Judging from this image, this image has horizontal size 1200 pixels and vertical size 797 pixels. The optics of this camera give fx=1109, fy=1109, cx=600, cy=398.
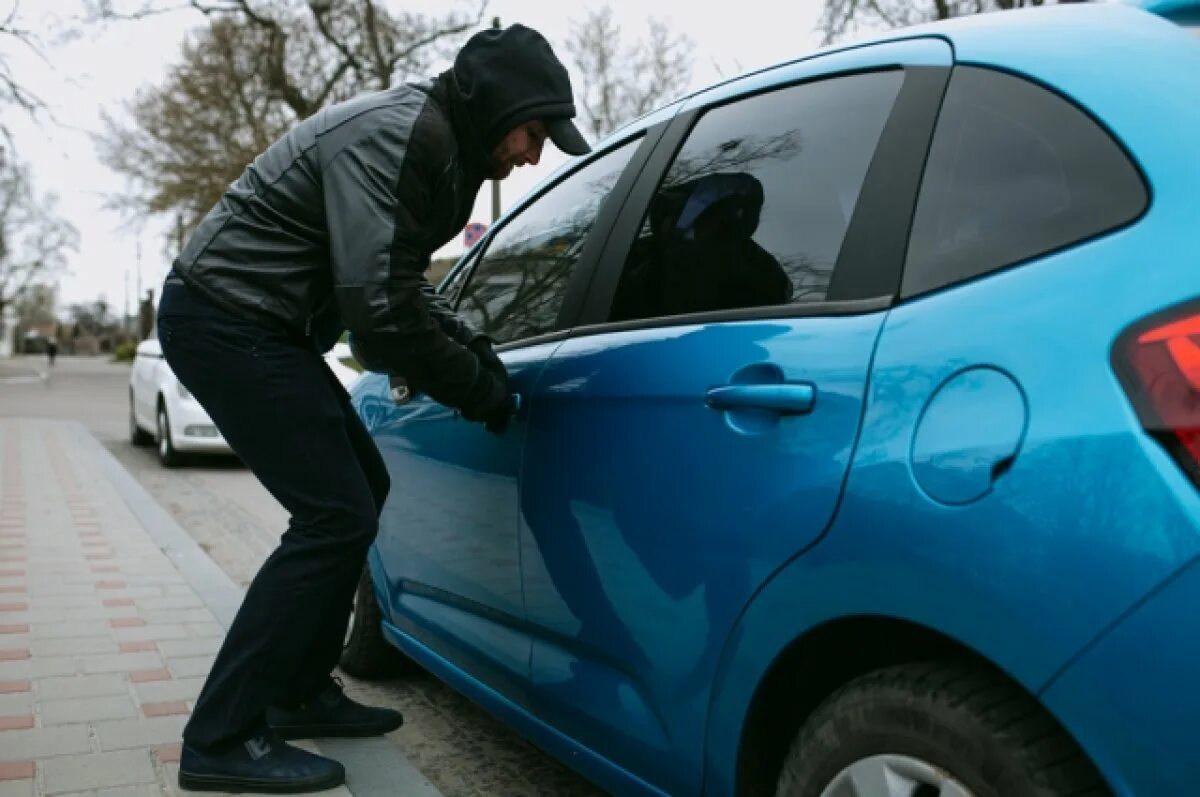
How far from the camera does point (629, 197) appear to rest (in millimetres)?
2461

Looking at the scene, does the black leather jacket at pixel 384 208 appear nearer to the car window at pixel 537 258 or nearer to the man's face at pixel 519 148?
the man's face at pixel 519 148

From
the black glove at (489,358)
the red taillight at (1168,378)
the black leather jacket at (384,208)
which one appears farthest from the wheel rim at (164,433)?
the red taillight at (1168,378)

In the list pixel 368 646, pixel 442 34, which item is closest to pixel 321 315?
pixel 368 646

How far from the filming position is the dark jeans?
2648mm

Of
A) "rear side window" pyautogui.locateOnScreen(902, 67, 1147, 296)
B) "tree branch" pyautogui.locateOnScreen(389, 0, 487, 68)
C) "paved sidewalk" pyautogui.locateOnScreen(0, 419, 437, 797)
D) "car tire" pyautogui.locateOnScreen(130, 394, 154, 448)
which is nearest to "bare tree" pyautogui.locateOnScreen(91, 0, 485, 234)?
"tree branch" pyautogui.locateOnScreen(389, 0, 487, 68)

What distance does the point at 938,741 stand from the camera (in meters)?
1.43

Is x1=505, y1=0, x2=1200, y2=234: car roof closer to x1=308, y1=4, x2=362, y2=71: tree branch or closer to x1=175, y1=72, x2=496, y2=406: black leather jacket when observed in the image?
x1=175, y1=72, x2=496, y2=406: black leather jacket

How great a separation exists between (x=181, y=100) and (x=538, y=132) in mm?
24100

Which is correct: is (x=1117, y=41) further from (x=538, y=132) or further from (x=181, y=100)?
(x=181, y=100)

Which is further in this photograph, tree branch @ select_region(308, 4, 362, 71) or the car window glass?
tree branch @ select_region(308, 4, 362, 71)

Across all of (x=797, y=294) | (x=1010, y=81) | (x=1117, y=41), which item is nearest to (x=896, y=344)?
(x=797, y=294)

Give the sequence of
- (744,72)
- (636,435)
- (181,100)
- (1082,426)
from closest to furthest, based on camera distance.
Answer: (1082,426), (636,435), (744,72), (181,100)

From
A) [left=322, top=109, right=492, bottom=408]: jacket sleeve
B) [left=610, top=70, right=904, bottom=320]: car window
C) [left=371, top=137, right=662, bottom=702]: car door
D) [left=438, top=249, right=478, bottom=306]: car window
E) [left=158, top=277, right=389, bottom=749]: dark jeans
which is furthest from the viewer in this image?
[left=438, top=249, right=478, bottom=306]: car window

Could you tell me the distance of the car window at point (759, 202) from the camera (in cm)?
188
